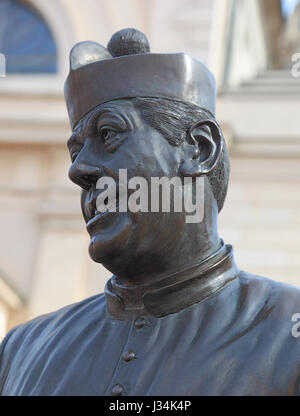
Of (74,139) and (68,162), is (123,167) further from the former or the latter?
(68,162)

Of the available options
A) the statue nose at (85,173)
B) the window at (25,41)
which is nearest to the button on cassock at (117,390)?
the statue nose at (85,173)

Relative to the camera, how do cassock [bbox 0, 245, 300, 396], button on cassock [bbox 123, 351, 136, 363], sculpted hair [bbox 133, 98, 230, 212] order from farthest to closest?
sculpted hair [bbox 133, 98, 230, 212], button on cassock [bbox 123, 351, 136, 363], cassock [bbox 0, 245, 300, 396]

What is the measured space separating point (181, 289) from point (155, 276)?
0.07 m

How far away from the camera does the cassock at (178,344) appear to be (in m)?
1.93

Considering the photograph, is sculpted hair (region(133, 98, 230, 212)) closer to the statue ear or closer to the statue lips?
the statue ear

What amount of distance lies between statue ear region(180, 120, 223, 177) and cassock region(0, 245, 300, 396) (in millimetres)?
216

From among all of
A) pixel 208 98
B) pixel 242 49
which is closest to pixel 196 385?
pixel 208 98

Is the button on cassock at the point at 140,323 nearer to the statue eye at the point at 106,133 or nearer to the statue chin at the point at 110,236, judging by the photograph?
the statue chin at the point at 110,236

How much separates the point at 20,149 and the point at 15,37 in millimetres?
2488

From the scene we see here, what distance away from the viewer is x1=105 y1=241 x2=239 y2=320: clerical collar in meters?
2.12

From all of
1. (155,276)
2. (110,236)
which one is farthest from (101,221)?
(155,276)

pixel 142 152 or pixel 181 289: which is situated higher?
pixel 142 152

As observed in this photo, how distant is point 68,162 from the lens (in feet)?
34.3

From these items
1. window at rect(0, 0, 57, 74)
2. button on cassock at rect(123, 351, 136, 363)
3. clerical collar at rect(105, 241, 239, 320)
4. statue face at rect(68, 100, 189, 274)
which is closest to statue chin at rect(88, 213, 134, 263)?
statue face at rect(68, 100, 189, 274)
